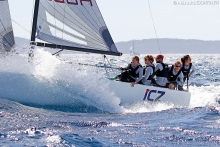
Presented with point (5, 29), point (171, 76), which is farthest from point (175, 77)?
point (5, 29)

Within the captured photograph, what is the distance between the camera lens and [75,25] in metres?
10.2

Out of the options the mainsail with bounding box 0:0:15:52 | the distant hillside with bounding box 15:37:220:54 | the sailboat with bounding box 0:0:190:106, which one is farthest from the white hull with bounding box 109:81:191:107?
the distant hillside with bounding box 15:37:220:54

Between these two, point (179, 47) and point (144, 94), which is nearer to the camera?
point (144, 94)

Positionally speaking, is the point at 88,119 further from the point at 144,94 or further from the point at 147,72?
the point at 147,72

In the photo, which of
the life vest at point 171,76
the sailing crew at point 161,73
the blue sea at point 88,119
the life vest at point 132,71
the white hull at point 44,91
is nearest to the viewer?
the blue sea at point 88,119

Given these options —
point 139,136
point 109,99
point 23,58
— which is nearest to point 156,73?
point 109,99

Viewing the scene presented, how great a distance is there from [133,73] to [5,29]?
2.79 m

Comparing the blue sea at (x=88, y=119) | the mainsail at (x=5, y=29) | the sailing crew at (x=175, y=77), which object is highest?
the mainsail at (x=5, y=29)

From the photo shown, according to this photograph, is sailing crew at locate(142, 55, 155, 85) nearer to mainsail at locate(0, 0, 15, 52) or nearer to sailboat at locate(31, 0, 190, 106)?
sailboat at locate(31, 0, 190, 106)

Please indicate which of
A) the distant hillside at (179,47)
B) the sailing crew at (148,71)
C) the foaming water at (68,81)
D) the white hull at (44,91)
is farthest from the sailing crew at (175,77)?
the distant hillside at (179,47)

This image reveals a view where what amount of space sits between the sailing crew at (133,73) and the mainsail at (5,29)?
243 centimetres

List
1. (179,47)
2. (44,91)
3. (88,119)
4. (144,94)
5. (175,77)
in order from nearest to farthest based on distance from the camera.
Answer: (88,119) < (44,91) < (144,94) < (175,77) < (179,47)

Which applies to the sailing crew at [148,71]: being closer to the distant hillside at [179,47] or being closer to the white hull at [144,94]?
the white hull at [144,94]

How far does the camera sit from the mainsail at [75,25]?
10047 mm
